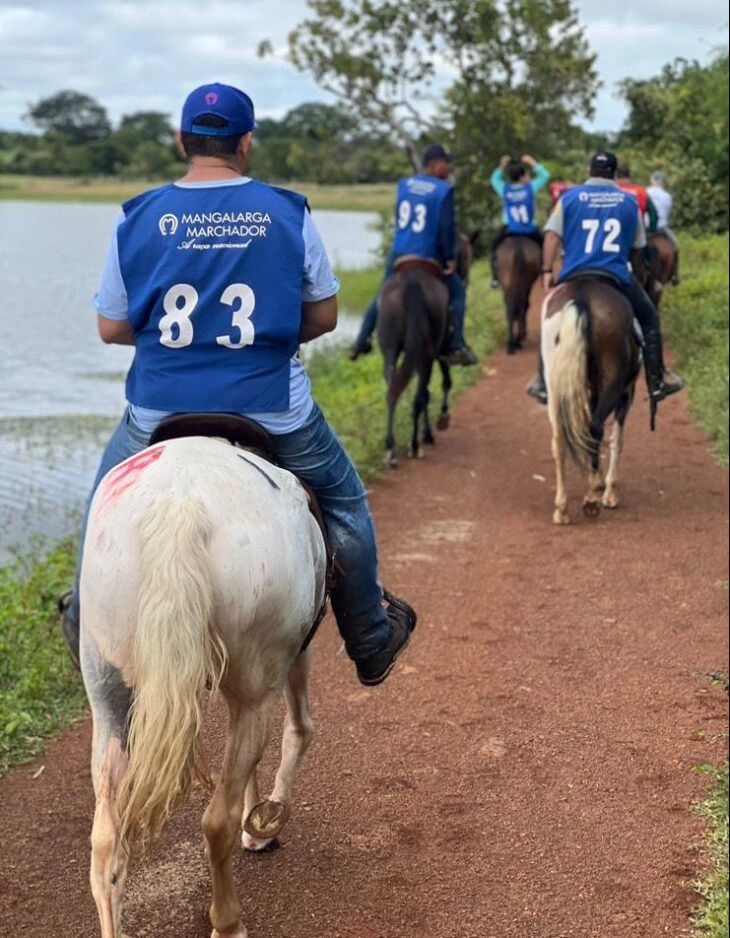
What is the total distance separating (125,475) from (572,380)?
5.84m

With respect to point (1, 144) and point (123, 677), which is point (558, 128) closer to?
point (123, 677)

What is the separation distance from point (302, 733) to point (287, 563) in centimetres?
132

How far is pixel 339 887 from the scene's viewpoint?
4473mm

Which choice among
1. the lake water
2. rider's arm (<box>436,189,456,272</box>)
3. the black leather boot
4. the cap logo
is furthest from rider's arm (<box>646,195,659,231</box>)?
the cap logo

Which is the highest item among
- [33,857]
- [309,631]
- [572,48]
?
[572,48]

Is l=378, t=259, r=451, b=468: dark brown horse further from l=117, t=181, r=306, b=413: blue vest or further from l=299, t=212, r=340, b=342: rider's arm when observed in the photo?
l=117, t=181, r=306, b=413: blue vest

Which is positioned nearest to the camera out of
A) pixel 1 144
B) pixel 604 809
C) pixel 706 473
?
pixel 604 809

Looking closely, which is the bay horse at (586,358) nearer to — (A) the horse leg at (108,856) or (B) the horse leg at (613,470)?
(B) the horse leg at (613,470)

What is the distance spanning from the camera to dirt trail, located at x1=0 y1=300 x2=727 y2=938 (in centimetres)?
434

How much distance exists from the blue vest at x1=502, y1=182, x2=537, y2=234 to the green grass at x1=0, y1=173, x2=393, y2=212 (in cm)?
4706

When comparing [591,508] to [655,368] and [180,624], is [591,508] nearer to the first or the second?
[655,368]

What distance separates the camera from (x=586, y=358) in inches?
355

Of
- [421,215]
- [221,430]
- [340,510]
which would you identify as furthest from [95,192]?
[221,430]

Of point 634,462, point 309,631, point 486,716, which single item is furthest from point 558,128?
point 309,631
